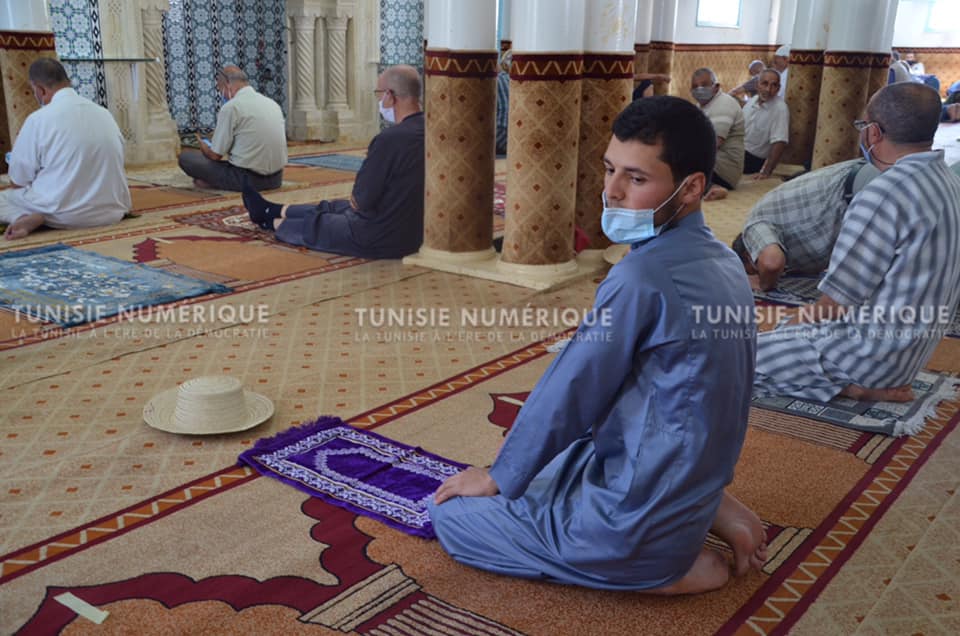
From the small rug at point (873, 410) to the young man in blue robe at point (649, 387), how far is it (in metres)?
1.11

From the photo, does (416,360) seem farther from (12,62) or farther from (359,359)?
(12,62)

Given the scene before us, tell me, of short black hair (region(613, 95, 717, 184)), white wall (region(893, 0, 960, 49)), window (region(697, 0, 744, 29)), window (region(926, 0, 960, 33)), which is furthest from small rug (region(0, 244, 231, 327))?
window (region(926, 0, 960, 33))

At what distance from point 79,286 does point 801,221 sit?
3.14 meters

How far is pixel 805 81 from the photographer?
8.14 metres

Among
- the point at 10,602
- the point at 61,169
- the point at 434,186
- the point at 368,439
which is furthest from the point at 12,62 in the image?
the point at 10,602

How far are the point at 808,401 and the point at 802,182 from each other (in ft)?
5.22

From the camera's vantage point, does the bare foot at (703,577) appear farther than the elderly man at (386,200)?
No

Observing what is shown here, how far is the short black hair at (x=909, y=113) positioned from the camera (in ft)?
9.07

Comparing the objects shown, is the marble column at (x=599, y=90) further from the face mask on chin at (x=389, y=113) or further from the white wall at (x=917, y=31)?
the white wall at (x=917, y=31)

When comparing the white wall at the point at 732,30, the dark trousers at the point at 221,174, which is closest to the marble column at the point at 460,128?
the dark trousers at the point at 221,174

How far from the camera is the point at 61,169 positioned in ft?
16.5

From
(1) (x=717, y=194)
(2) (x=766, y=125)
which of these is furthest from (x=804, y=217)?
(2) (x=766, y=125)

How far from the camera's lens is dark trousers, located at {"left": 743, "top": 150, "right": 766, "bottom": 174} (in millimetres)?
8141

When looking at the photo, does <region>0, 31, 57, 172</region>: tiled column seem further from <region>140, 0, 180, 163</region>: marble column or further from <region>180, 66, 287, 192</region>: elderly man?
<region>140, 0, 180, 163</region>: marble column
